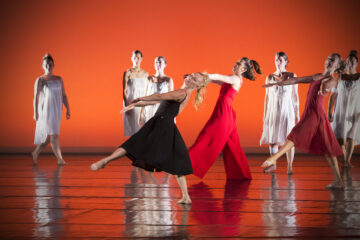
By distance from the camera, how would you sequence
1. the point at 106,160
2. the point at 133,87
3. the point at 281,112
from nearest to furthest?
the point at 106,160 < the point at 281,112 < the point at 133,87

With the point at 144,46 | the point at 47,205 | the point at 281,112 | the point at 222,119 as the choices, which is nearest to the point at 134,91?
the point at 144,46

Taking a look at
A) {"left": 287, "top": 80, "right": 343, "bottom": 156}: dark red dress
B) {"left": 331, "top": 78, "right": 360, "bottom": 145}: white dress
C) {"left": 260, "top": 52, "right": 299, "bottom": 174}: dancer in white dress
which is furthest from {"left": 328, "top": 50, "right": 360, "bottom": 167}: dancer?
{"left": 287, "top": 80, "right": 343, "bottom": 156}: dark red dress

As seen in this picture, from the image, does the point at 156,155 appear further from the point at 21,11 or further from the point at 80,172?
the point at 21,11

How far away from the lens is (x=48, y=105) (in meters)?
8.02

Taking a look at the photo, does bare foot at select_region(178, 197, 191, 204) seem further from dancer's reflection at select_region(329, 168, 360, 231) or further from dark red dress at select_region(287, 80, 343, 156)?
dark red dress at select_region(287, 80, 343, 156)

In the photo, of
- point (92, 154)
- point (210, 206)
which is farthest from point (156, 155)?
point (92, 154)

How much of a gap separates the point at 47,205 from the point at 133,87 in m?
4.35

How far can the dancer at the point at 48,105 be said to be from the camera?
7.93 m

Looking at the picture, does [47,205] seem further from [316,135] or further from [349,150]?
[349,150]

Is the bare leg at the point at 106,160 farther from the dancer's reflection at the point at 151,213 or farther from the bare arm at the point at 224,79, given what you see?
the bare arm at the point at 224,79

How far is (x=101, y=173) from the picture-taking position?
6668mm

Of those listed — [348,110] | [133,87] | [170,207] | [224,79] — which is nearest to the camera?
[170,207]

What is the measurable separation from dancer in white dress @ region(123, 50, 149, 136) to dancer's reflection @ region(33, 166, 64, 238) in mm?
2185

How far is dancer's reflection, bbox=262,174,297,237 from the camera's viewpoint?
125 inches
